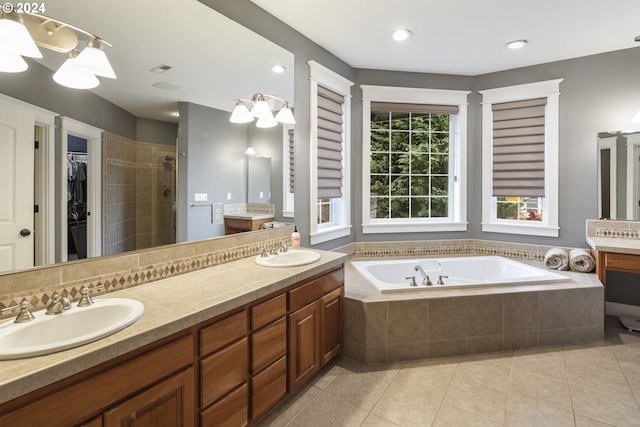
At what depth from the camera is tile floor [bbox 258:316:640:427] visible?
6.08 ft

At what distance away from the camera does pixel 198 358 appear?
1.38 m

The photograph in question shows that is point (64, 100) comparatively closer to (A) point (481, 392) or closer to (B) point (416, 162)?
(A) point (481, 392)

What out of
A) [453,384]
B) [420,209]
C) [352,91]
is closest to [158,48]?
[352,91]

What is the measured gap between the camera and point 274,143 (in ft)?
8.27

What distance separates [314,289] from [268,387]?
1.99ft

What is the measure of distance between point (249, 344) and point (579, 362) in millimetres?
2411

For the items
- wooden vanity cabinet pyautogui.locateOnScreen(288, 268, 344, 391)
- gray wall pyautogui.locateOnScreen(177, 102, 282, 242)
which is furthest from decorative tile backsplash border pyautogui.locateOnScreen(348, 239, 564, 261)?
gray wall pyautogui.locateOnScreen(177, 102, 282, 242)

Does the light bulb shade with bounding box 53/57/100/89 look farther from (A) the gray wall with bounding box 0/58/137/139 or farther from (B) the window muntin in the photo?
(B) the window muntin

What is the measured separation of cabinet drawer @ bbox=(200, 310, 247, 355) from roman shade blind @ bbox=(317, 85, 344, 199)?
170 centimetres

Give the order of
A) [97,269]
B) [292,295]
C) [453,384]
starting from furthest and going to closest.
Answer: [453,384], [292,295], [97,269]

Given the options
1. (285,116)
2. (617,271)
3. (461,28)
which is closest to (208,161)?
(285,116)

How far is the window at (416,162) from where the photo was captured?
12.1ft

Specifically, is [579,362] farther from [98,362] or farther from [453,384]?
[98,362]

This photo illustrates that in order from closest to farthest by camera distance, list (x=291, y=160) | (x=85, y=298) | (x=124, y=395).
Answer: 1. (x=124, y=395)
2. (x=85, y=298)
3. (x=291, y=160)
